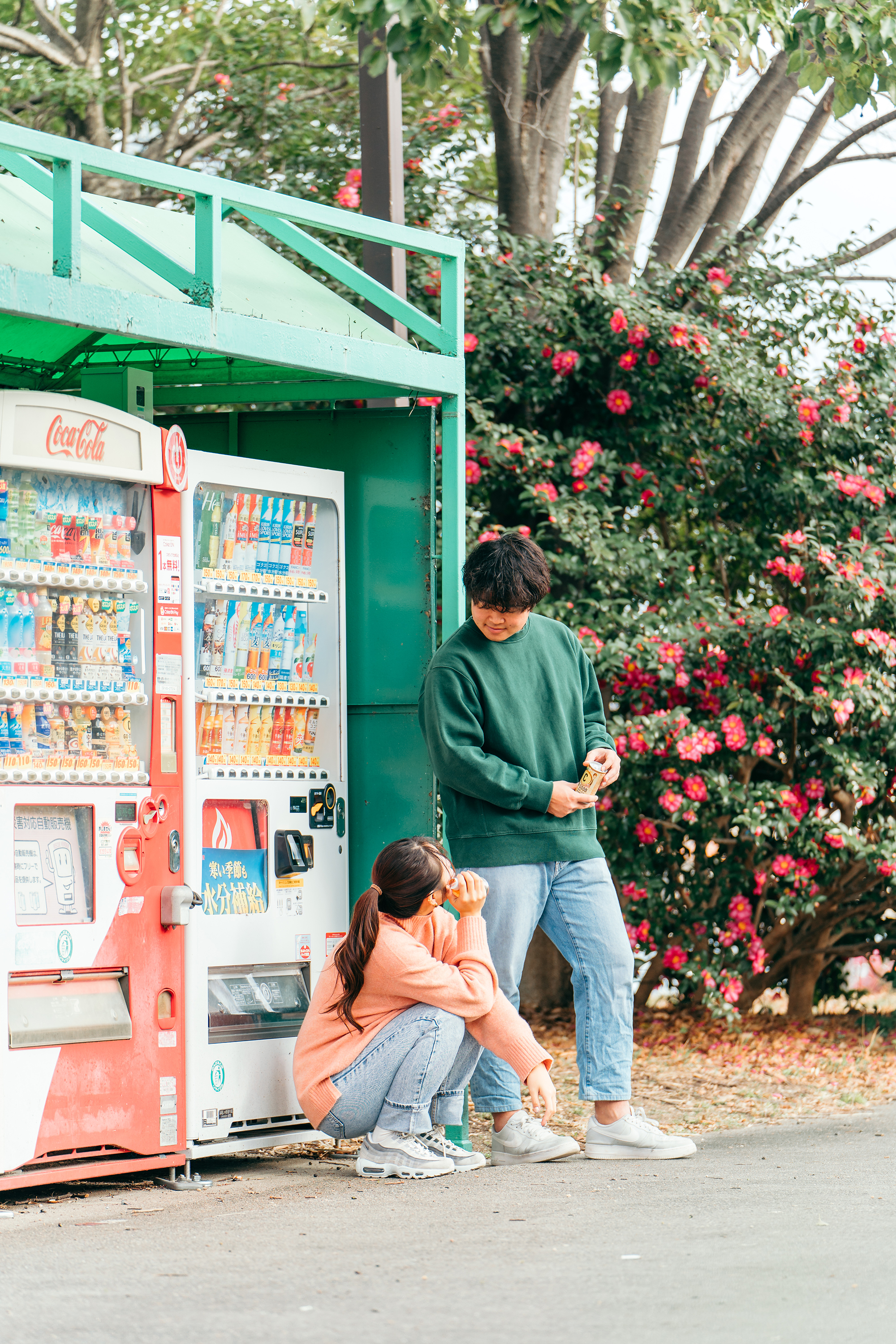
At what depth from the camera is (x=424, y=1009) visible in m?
4.68

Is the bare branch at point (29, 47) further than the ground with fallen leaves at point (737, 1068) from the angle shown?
Yes

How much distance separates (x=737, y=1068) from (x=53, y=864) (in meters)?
3.79

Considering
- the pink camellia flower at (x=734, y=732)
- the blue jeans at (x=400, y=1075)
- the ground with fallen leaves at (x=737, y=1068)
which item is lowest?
the ground with fallen leaves at (x=737, y=1068)

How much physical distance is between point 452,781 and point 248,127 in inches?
243

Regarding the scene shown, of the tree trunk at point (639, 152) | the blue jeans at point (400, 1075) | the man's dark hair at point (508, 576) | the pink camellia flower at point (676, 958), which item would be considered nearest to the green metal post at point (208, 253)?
the man's dark hair at point (508, 576)

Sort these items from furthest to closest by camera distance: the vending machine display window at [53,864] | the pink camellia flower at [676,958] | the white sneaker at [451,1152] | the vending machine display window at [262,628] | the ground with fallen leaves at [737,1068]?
the pink camellia flower at [676,958], the ground with fallen leaves at [737,1068], the vending machine display window at [262,628], the white sneaker at [451,1152], the vending machine display window at [53,864]

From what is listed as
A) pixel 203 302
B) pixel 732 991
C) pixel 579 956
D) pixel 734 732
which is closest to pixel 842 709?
pixel 734 732

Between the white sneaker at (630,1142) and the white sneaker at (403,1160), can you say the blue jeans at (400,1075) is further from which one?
the white sneaker at (630,1142)

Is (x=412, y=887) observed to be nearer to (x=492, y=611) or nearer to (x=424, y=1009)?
(x=424, y=1009)

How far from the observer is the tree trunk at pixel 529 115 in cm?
828

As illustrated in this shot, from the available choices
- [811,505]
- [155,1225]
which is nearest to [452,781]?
[155,1225]

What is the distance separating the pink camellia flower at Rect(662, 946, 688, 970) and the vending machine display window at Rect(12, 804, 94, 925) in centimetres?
373

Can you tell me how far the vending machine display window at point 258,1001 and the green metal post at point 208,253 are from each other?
2168mm

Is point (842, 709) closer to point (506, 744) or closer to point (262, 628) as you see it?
point (506, 744)
